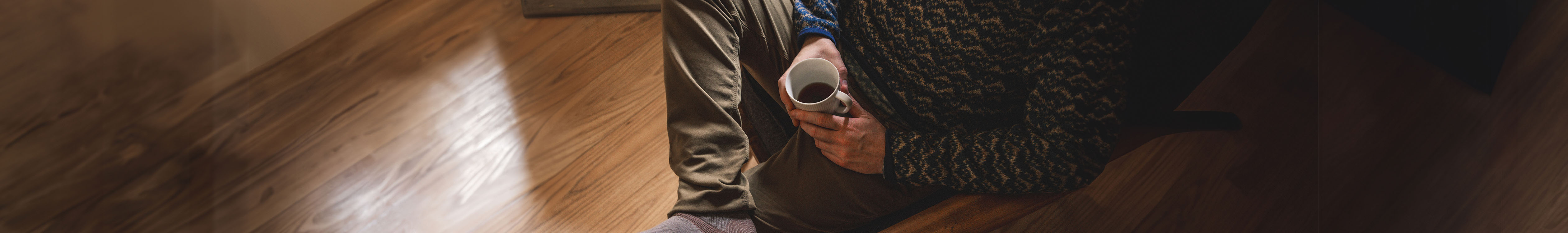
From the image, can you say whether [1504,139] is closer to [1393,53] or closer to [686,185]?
[1393,53]

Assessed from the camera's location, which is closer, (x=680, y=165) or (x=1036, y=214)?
(x=680, y=165)

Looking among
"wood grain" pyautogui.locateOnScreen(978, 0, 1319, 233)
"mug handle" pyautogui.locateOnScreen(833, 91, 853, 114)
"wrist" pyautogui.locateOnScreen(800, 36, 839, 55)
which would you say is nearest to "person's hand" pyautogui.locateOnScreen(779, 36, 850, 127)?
"wrist" pyautogui.locateOnScreen(800, 36, 839, 55)

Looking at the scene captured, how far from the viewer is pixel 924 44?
0.74 metres

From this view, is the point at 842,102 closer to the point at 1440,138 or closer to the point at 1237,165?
the point at 1440,138

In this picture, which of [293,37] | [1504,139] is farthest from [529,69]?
[1504,139]

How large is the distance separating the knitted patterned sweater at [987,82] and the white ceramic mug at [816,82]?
4.1 inches

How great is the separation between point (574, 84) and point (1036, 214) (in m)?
0.99

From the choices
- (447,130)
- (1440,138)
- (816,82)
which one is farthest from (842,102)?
(447,130)

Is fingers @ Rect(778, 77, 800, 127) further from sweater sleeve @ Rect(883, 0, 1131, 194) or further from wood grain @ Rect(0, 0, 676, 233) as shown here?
wood grain @ Rect(0, 0, 676, 233)

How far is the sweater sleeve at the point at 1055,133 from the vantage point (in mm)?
561

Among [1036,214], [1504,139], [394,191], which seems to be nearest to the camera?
[1504,139]

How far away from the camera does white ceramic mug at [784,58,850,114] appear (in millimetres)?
669

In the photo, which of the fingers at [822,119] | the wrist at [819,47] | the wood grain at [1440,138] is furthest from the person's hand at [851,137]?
the wood grain at [1440,138]

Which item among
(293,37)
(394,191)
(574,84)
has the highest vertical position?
(293,37)
